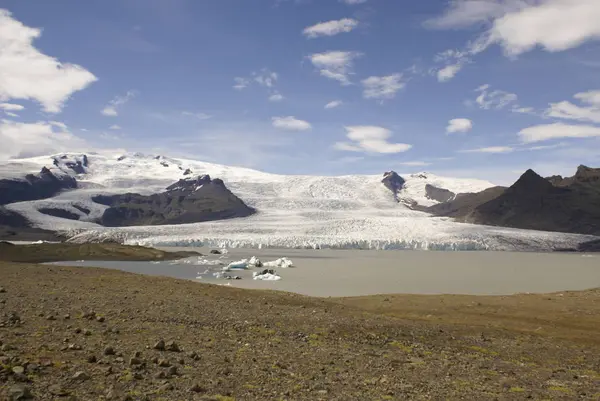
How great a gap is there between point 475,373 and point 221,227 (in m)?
85.5

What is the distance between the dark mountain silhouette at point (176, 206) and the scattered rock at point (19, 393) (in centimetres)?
12199

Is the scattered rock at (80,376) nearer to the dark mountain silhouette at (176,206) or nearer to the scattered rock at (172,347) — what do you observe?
the scattered rock at (172,347)

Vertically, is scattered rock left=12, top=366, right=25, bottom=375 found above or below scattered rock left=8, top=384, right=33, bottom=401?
above

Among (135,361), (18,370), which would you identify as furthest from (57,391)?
(135,361)

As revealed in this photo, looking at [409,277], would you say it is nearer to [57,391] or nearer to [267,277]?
[267,277]

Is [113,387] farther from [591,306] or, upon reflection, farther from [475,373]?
[591,306]

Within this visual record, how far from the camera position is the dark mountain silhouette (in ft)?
443

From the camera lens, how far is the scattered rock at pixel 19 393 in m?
5.50

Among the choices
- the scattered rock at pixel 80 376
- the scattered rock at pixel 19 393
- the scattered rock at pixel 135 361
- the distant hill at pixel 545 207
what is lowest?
the scattered rock at pixel 135 361

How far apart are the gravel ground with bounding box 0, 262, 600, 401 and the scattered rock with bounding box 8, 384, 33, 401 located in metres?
0.01

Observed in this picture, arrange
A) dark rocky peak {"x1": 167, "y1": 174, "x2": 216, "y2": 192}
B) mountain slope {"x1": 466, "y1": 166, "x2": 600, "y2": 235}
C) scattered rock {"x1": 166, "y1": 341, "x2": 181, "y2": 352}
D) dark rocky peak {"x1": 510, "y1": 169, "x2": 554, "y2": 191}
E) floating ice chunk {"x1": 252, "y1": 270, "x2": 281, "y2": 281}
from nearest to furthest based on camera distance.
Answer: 1. scattered rock {"x1": 166, "y1": 341, "x2": 181, "y2": 352}
2. floating ice chunk {"x1": 252, "y1": 270, "x2": 281, "y2": 281}
3. mountain slope {"x1": 466, "y1": 166, "x2": 600, "y2": 235}
4. dark rocky peak {"x1": 510, "y1": 169, "x2": 554, "y2": 191}
5. dark rocky peak {"x1": 167, "y1": 174, "x2": 216, "y2": 192}

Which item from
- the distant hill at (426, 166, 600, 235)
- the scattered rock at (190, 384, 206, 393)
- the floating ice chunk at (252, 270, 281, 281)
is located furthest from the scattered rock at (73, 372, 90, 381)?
the distant hill at (426, 166, 600, 235)

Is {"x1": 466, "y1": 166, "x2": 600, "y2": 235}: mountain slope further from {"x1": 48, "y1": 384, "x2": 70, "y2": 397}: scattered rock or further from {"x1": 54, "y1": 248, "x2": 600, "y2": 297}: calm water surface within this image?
{"x1": 48, "y1": 384, "x2": 70, "y2": 397}: scattered rock

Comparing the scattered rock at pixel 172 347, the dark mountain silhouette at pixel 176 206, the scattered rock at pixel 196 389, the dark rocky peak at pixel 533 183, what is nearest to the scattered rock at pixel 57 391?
the scattered rock at pixel 196 389
